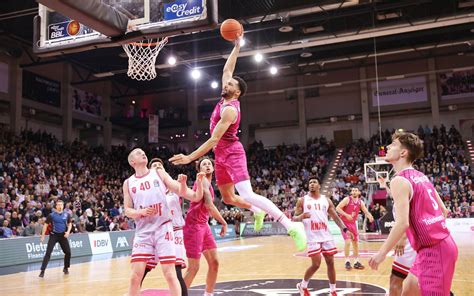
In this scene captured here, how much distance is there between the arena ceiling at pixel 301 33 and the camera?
1877 centimetres

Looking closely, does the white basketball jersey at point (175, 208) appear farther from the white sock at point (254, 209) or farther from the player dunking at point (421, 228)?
the player dunking at point (421, 228)

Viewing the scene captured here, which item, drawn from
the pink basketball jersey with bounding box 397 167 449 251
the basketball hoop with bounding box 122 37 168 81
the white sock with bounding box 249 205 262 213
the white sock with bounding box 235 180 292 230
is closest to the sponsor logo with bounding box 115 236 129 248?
the basketball hoop with bounding box 122 37 168 81

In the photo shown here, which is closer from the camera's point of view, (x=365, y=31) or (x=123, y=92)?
(x=365, y=31)

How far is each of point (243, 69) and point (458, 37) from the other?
12797 mm

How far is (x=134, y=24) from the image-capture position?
26.0ft

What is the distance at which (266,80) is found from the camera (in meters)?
34.8

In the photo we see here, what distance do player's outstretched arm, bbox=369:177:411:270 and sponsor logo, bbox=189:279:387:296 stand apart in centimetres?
461

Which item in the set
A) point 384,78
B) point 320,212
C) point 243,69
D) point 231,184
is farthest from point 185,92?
point 231,184

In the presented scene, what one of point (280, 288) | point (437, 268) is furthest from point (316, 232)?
point (437, 268)

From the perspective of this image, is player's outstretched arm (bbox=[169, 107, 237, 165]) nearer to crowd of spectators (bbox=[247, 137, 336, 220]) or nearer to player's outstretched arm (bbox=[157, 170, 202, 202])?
player's outstretched arm (bbox=[157, 170, 202, 202])

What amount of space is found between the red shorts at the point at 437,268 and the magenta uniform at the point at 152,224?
279 cm

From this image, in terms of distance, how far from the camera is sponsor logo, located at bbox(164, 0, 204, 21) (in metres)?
7.74

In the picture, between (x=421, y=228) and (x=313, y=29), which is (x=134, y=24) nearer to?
(x=421, y=228)

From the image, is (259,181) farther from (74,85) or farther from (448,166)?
(74,85)
